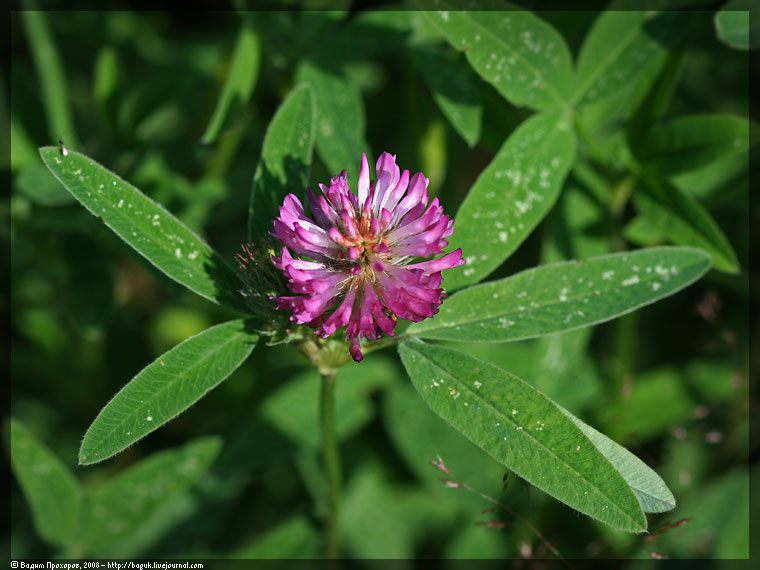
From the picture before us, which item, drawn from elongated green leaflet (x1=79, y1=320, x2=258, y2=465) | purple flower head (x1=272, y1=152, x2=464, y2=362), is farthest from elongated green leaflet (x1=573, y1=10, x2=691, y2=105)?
elongated green leaflet (x1=79, y1=320, x2=258, y2=465)

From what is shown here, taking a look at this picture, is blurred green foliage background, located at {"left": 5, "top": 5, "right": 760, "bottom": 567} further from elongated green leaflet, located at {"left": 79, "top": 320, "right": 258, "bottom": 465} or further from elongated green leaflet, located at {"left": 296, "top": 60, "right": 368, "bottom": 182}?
elongated green leaflet, located at {"left": 79, "top": 320, "right": 258, "bottom": 465}

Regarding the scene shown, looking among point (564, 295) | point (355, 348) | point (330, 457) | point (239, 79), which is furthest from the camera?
point (239, 79)

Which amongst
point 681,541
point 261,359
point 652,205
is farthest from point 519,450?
point 261,359

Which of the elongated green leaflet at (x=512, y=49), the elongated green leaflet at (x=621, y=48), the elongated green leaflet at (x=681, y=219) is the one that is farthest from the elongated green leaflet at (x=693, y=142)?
the elongated green leaflet at (x=512, y=49)

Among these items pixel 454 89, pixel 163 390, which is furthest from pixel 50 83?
pixel 163 390

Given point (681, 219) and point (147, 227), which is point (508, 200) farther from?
point (147, 227)

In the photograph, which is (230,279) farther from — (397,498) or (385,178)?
(397,498)
